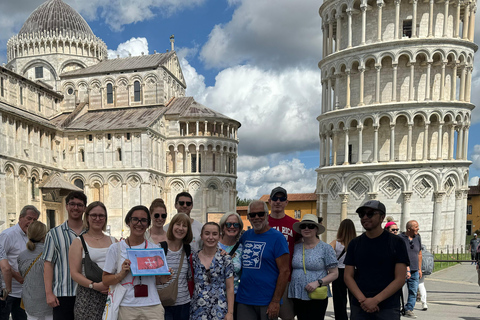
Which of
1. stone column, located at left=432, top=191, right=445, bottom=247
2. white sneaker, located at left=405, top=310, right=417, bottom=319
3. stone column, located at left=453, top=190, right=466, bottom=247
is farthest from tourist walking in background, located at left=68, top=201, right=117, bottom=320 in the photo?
stone column, located at left=453, top=190, right=466, bottom=247

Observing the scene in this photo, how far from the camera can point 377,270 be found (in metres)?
4.50

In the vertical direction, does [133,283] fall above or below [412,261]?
above

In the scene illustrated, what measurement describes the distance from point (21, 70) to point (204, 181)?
2943 centimetres

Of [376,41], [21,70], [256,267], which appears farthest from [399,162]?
[21,70]

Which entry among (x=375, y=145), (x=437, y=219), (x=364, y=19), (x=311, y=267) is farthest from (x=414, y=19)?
(x=311, y=267)

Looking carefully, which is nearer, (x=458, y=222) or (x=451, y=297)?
(x=451, y=297)

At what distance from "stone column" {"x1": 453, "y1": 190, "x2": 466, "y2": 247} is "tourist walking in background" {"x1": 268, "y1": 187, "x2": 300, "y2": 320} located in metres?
25.2

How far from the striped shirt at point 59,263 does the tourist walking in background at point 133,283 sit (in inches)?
34.1

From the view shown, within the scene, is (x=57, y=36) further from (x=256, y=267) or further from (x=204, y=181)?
(x=256, y=267)

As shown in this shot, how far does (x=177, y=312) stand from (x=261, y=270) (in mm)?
1219

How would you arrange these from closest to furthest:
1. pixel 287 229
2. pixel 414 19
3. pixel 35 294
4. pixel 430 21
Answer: pixel 35 294 < pixel 287 229 < pixel 430 21 < pixel 414 19

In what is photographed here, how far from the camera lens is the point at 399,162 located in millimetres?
25297

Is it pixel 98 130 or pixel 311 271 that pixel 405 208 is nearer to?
pixel 311 271

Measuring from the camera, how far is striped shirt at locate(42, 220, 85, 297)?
463 centimetres
